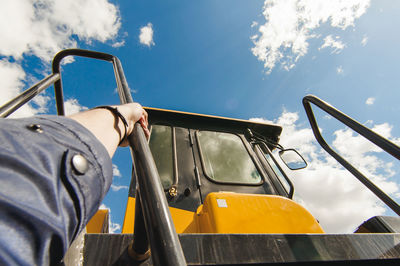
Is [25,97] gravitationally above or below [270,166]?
below

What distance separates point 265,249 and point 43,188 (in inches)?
33.3

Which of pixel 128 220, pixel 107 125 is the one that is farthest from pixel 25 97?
A: pixel 128 220

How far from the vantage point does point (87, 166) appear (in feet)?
1.15

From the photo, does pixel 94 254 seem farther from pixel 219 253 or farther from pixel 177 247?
pixel 177 247

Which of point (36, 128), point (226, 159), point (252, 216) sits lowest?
point (36, 128)

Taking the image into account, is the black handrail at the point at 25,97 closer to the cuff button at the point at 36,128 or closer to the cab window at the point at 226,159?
the cuff button at the point at 36,128

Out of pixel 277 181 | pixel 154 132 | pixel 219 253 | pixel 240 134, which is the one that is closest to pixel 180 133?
pixel 154 132

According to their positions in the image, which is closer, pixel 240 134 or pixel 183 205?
pixel 183 205

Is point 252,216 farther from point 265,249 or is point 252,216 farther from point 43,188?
point 43,188

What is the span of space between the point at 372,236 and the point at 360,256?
0.14m

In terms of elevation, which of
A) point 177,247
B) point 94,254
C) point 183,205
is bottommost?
point 177,247

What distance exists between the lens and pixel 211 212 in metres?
1.18

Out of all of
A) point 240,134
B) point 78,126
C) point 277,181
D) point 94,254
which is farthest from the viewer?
point 240,134

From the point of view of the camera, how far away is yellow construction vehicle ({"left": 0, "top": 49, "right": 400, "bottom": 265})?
0.47 meters
